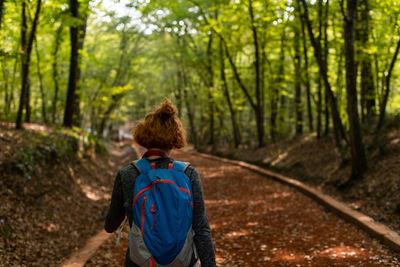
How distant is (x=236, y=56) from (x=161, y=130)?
764 inches

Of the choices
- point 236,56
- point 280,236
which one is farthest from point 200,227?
point 236,56

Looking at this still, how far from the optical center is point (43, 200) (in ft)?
21.6

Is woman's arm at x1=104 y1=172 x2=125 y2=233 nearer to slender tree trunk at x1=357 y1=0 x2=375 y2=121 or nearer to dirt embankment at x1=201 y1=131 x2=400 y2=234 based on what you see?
dirt embankment at x1=201 y1=131 x2=400 y2=234

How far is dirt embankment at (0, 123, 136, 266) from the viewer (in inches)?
199

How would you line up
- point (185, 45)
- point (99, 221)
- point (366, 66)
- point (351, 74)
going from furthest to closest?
point (185, 45), point (366, 66), point (351, 74), point (99, 221)

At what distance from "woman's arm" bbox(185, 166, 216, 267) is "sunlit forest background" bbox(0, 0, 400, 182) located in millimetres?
6586

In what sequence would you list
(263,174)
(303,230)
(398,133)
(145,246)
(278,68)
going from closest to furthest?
(145,246) < (303,230) < (398,133) < (263,174) < (278,68)

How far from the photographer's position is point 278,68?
736 inches

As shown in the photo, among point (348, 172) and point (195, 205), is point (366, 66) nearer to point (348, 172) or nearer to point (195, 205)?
point (348, 172)

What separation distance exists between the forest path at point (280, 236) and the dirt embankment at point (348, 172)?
26.7 inches

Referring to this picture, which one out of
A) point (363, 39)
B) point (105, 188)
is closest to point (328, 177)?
point (363, 39)

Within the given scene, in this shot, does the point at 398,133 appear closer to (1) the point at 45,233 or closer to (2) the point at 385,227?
(2) the point at 385,227

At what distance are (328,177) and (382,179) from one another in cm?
227

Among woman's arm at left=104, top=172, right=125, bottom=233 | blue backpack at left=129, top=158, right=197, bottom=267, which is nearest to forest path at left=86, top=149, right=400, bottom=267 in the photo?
woman's arm at left=104, top=172, right=125, bottom=233
